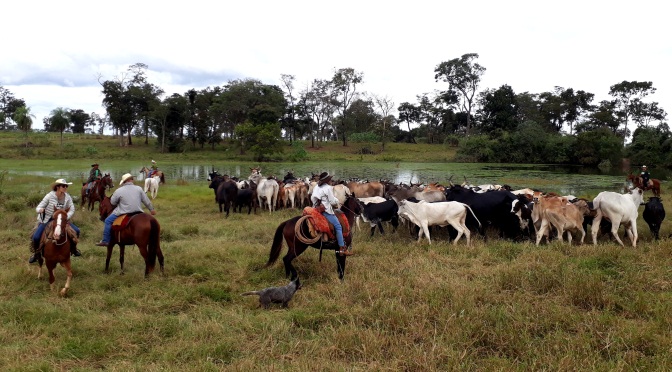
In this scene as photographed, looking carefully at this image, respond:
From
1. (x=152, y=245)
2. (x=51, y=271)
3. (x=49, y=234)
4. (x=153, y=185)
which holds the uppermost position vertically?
(x=49, y=234)

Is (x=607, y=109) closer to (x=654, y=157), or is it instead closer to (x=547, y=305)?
(x=654, y=157)

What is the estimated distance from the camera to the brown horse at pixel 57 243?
22.6 feet

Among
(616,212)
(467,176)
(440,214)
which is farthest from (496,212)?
(467,176)

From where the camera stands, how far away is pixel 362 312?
18.4ft

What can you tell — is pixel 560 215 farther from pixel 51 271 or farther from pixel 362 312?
pixel 51 271

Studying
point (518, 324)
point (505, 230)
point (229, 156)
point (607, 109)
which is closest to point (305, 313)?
point (518, 324)

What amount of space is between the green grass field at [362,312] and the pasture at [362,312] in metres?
0.02

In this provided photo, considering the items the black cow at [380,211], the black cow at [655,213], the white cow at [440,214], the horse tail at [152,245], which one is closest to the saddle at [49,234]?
the horse tail at [152,245]

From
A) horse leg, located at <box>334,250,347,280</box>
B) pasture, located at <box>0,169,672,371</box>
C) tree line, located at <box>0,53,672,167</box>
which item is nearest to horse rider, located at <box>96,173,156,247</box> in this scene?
Answer: pasture, located at <box>0,169,672,371</box>

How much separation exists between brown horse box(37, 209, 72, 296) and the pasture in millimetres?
451

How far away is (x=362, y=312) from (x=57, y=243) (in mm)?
4883

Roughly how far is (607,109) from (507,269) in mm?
68036

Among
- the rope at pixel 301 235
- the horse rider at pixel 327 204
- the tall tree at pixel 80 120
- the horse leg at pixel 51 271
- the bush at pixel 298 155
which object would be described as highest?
the tall tree at pixel 80 120

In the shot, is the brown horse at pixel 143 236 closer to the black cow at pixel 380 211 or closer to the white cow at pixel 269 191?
the black cow at pixel 380 211
